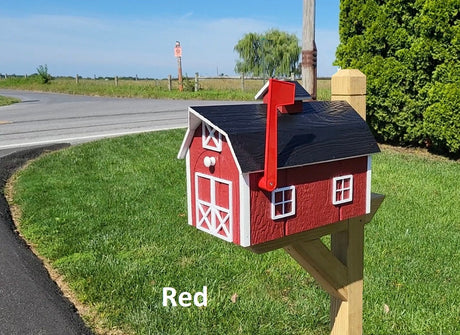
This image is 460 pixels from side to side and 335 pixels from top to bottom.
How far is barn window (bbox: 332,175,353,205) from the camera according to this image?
1535mm

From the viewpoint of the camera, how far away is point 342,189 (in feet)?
5.10

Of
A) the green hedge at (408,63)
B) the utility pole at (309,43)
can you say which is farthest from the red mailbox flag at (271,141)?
the green hedge at (408,63)

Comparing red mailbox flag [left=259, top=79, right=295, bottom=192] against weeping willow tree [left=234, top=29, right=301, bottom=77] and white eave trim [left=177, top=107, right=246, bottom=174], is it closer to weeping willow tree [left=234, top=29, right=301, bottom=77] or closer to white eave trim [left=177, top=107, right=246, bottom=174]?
white eave trim [left=177, top=107, right=246, bottom=174]

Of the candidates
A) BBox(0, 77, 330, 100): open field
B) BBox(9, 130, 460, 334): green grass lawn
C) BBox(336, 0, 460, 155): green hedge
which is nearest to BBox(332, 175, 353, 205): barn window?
BBox(9, 130, 460, 334): green grass lawn

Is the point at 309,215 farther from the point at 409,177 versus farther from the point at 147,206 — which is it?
the point at 409,177

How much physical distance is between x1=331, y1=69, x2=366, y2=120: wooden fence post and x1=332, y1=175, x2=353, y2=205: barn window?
0.33 metres

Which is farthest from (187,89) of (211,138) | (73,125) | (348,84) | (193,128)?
(211,138)

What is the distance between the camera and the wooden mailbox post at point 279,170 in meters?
1.31

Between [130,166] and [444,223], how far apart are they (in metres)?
4.13

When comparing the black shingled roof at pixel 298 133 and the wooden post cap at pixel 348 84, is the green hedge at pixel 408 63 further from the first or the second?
the black shingled roof at pixel 298 133

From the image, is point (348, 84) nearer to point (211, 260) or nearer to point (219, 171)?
point (219, 171)

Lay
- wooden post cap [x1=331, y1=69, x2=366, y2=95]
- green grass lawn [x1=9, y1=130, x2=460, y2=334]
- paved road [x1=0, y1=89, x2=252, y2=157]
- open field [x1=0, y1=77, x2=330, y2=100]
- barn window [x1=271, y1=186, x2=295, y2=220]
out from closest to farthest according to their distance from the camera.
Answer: barn window [x1=271, y1=186, x2=295, y2=220] → wooden post cap [x1=331, y1=69, x2=366, y2=95] → green grass lawn [x1=9, y1=130, x2=460, y2=334] → paved road [x1=0, y1=89, x2=252, y2=157] → open field [x1=0, y1=77, x2=330, y2=100]

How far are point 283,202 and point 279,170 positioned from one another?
10 centimetres

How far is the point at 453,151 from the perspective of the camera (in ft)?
24.5
